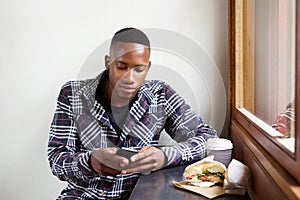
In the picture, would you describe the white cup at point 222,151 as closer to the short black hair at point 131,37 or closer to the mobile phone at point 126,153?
the mobile phone at point 126,153

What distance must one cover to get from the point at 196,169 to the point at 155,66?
724 mm

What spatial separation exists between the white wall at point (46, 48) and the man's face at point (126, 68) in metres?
0.35

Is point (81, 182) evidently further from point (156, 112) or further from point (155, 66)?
point (155, 66)

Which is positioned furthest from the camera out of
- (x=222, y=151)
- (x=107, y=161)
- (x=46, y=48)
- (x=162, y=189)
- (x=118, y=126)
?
(x=46, y=48)

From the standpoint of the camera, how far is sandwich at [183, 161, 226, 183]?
1176 millimetres

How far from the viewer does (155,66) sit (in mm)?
1801

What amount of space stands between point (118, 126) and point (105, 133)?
61 mm

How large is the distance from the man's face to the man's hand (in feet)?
0.93

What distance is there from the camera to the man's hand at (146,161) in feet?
4.22

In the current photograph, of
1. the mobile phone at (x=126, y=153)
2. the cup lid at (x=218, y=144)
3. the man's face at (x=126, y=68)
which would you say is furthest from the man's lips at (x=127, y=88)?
the cup lid at (x=218, y=144)

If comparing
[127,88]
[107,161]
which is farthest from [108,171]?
[127,88]

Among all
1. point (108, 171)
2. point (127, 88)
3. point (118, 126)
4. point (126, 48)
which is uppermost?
point (126, 48)

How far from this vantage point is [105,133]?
1.49 m

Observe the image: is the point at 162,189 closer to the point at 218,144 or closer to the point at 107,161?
the point at 107,161
